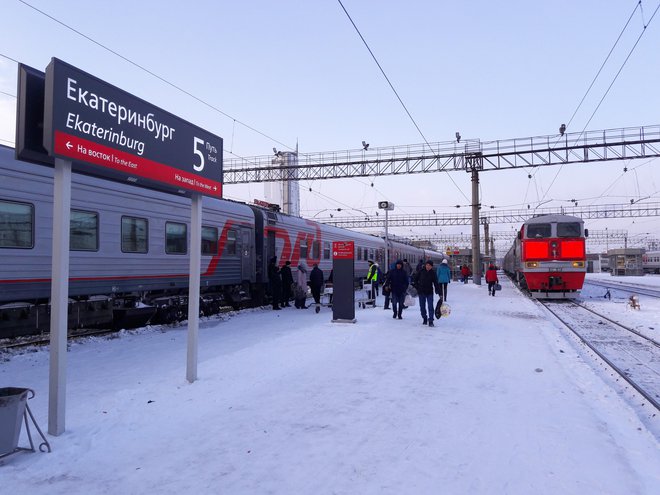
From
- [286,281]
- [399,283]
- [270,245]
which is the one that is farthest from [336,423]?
[270,245]

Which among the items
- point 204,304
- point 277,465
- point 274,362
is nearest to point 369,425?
point 277,465

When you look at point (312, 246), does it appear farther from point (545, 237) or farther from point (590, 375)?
point (590, 375)

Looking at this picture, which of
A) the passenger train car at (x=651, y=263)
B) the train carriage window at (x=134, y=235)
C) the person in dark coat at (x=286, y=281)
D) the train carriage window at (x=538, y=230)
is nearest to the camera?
the train carriage window at (x=134, y=235)

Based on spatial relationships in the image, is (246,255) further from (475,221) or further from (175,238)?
(475,221)

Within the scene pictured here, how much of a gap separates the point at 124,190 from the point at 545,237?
16612mm

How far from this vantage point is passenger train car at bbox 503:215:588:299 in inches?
762

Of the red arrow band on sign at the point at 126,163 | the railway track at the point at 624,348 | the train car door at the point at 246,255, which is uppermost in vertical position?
the red arrow band on sign at the point at 126,163

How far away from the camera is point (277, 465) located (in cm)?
372

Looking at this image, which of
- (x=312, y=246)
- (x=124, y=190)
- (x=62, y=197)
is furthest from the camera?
(x=312, y=246)

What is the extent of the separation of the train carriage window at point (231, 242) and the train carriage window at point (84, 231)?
4651 millimetres

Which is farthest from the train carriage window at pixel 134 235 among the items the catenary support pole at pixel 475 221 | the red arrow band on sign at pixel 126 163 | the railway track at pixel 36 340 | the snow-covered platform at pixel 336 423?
the catenary support pole at pixel 475 221

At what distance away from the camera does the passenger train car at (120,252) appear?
7895 mm

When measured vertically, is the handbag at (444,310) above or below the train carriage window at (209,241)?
below

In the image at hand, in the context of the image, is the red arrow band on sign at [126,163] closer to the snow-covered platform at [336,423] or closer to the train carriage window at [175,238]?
the snow-covered platform at [336,423]
